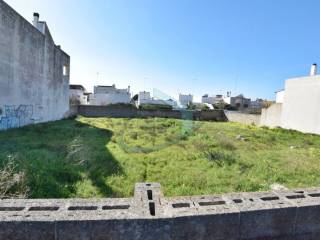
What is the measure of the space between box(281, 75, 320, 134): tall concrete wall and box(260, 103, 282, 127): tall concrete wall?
54 cm

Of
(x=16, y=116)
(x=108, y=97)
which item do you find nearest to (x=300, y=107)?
(x=16, y=116)

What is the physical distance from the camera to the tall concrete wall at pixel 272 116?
18484 millimetres

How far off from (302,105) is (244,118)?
25.5ft

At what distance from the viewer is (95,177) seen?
14.5ft

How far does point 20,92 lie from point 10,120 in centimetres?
162

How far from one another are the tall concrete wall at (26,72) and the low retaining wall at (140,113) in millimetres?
6365

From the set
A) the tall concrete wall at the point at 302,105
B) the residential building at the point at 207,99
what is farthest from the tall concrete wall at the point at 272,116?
the residential building at the point at 207,99

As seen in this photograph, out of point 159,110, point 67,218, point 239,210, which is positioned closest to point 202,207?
point 239,210

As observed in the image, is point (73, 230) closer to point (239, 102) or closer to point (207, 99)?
point (239, 102)

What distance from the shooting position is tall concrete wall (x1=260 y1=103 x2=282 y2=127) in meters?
18.5

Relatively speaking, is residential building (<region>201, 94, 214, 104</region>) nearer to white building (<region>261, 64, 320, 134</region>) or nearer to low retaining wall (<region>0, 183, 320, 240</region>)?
white building (<region>261, 64, 320, 134</region>)

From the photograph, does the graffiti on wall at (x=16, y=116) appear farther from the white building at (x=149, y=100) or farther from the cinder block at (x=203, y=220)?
the white building at (x=149, y=100)

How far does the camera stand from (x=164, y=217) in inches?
57.1

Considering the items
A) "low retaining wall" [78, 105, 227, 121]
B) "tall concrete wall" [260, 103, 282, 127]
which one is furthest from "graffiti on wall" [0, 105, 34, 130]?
"tall concrete wall" [260, 103, 282, 127]
